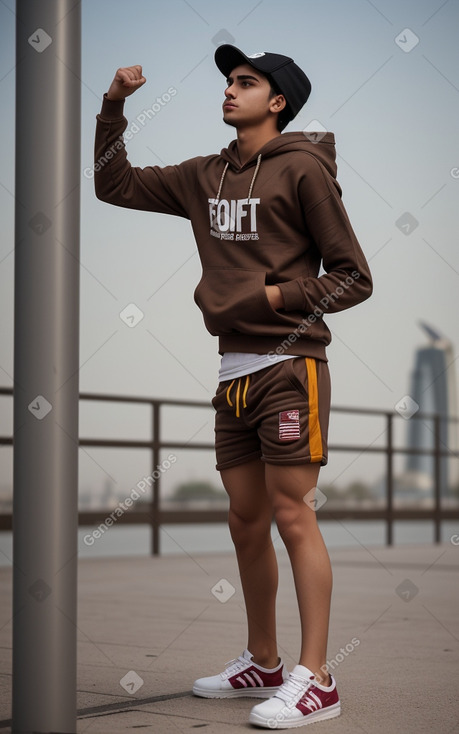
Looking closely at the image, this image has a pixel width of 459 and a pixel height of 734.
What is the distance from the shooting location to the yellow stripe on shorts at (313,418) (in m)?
2.21

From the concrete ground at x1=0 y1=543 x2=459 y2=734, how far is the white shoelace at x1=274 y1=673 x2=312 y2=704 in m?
0.08

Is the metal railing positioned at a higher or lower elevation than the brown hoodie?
lower

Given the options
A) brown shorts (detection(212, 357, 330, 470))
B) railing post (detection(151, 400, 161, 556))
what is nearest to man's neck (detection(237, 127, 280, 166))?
brown shorts (detection(212, 357, 330, 470))

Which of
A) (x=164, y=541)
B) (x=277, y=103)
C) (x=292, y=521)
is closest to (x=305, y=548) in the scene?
(x=292, y=521)

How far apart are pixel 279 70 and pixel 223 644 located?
5.64ft

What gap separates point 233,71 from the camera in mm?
2350

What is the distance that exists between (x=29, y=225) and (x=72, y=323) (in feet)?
0.63

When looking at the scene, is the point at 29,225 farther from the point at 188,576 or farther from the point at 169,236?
the point at 188,576

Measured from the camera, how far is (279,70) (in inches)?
91.6

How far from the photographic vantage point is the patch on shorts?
219 centimetres

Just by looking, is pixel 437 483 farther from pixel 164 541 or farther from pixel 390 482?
pixel 164 541

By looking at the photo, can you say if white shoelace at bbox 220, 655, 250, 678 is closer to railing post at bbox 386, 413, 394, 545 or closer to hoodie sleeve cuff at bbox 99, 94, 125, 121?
hoodie sleeve cuff at bbox 99, 94, 125, 121

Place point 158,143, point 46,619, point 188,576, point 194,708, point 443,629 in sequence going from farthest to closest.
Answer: point 188,576
point 443,629
point 158,143
point 194,708
point 46,619

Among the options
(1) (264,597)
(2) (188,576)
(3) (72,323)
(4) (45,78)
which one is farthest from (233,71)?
(2) (188,576)
